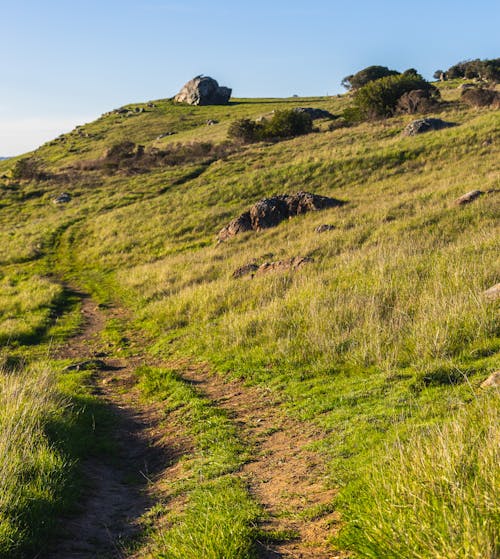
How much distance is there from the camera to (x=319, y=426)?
6.59m

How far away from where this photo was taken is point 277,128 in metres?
57.0

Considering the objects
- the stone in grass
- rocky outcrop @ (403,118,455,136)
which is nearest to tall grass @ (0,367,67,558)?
the stone in grass

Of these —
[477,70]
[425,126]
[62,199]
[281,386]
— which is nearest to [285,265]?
[281,386]

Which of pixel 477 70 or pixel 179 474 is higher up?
pixel 477 70

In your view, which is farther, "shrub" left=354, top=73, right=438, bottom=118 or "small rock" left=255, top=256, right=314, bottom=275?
"shrub" left=354, top=73, right=438, bottom=118

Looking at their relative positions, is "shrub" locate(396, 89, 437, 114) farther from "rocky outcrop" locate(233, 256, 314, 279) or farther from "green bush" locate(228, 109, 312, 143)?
Result: "rocky outcrop" locate(233, 256, 314, 279)

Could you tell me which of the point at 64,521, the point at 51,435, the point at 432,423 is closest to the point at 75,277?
the point at 51,435

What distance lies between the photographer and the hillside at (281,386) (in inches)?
151

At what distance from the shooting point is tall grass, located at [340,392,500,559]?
9.70ft

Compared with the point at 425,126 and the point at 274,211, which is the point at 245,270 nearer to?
the point at 274,211

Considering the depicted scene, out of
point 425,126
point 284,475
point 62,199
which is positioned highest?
point 425,126

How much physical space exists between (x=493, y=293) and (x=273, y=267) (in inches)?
331

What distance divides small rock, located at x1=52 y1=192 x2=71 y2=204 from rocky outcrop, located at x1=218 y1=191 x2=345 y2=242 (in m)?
27.0

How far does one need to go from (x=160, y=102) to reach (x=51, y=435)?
12078cm
